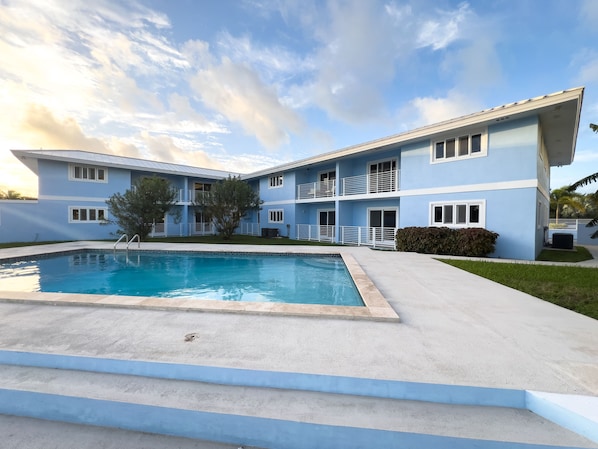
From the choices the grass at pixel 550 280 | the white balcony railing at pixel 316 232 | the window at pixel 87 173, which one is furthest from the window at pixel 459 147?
the window at pixel 87 173

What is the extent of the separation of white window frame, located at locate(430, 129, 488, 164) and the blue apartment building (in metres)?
0.04

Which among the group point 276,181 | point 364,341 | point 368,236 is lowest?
point 364,341

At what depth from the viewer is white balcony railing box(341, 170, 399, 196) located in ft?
53.0

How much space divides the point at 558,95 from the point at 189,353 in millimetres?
13312

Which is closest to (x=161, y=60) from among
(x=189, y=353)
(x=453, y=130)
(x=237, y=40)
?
(x=237, y=40)

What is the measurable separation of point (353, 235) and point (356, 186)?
128 inches

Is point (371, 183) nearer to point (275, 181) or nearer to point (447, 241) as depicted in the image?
point (447, 241)

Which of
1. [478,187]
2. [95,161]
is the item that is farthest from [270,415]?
[95,161]

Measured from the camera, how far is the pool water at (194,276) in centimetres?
743

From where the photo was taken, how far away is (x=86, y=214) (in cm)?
2031

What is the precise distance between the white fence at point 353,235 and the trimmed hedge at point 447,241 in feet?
5.13

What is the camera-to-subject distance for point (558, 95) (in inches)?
365

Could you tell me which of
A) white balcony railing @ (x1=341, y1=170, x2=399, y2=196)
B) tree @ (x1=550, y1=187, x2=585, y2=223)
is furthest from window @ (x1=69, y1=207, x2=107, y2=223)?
tree @ (x1=550, y1=187, x2=585, y2=223)

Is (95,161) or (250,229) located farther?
(250,229)
